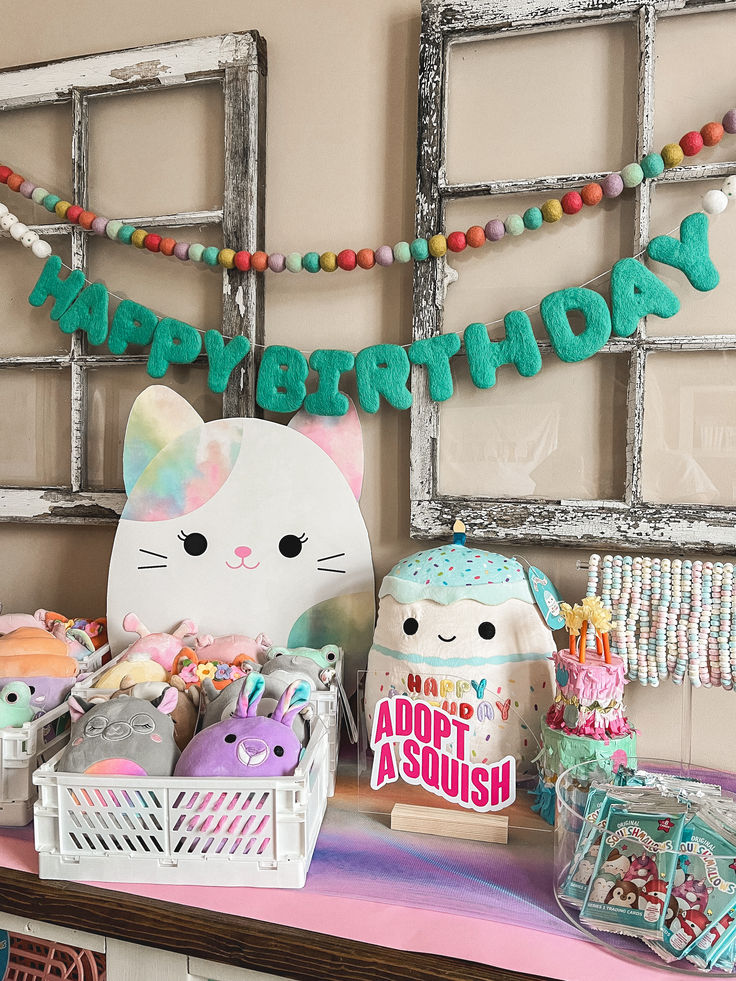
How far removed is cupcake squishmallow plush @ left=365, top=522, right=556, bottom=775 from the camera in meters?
1.04

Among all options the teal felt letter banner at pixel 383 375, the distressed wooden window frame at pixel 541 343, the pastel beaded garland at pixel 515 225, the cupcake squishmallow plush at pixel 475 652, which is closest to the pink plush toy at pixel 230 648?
the cupcake squishmallow plush at pixel 475 652

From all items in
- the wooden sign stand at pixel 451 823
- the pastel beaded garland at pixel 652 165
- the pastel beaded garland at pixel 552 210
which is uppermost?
the pastel beaded garland at pixel 652 165

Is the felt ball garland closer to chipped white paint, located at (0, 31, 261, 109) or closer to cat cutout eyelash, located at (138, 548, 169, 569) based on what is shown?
chipped white paint, located at (0, 31, 261, 109)

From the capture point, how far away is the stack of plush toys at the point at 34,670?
1057mm

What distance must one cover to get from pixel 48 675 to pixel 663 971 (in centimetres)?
90

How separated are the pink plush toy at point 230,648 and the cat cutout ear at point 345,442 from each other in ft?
0.98

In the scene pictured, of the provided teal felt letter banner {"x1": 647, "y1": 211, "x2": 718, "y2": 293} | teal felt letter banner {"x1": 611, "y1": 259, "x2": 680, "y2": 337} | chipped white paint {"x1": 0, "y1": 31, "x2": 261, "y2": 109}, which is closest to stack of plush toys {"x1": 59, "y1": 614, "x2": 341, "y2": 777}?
teal felt letter banner {"x1": 611, "y1": 259, "x2": 680, "y2": 337}

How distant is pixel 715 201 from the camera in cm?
109

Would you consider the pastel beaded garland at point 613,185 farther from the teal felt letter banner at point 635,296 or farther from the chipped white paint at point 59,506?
the chipped white paint at point 59,506

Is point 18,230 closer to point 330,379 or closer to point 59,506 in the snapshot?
point 59,506

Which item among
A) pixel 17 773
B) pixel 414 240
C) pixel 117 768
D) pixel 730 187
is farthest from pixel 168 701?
pixel 730 187

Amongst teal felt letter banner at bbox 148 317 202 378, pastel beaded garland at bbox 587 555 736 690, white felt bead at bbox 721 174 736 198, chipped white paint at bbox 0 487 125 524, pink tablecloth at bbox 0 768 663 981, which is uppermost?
white felt bead at bbox 721 174 736 198

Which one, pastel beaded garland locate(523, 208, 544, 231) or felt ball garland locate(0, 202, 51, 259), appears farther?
felt ball garland locate(0, 202, 51, 259)

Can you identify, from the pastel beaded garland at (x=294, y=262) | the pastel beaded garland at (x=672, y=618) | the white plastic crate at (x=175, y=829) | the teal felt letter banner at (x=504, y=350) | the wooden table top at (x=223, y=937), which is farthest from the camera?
the pastel beaded garland at (x=294, y=262)
